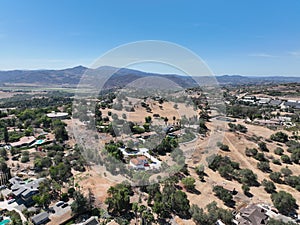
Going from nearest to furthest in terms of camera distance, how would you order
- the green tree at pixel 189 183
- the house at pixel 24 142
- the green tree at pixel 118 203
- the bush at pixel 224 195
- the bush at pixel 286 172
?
1. the green tree at pixel 118 203
2. the bush at pixel 224 195
3. the green tree at pixel 189 183
4. the bush at pixel 286 172
5. the house at pixel 24 142

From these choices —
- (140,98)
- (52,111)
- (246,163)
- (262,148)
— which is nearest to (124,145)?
(246,163)

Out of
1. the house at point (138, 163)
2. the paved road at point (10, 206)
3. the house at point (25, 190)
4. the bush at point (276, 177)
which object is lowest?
the paved road at point (10, 206)

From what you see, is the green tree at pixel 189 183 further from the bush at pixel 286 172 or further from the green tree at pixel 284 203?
the bush at pixel 286 172

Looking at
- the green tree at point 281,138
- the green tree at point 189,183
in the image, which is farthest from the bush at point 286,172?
the green tree at point 281,138

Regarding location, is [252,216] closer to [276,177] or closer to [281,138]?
[276,177]

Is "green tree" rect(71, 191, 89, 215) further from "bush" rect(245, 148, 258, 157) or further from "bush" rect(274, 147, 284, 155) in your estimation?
"bush" rect(274, 147, 284, 155)

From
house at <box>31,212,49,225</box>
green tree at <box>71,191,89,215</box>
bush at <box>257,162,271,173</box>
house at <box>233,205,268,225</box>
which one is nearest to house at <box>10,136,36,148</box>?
house at <box>31,212,49,225</box>
